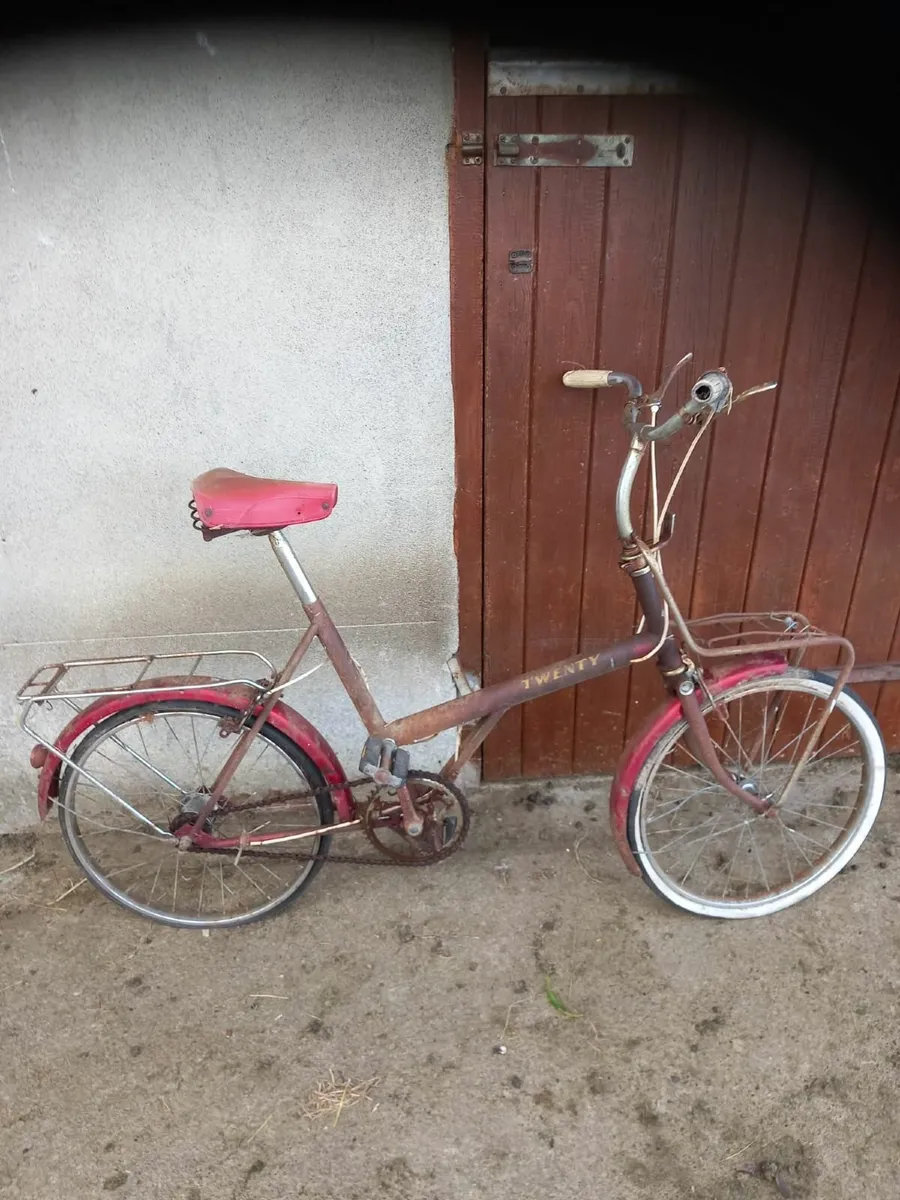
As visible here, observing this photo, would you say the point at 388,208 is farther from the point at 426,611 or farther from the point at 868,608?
the point at 868,608

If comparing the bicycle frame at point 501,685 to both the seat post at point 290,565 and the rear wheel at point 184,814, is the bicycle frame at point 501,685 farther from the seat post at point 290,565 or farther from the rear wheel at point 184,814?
the rear wheel at point 184,814

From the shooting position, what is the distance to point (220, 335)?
91.7 inches

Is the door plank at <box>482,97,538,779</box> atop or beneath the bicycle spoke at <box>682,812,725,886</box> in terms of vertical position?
atop

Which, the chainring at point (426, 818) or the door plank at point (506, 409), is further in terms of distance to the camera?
the chainring at point (426, 818)

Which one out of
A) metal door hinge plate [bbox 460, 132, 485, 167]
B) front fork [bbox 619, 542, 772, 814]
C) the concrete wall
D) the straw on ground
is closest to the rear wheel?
the concrete wall

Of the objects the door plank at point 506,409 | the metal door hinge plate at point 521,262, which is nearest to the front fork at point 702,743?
the door plank at point 506,409

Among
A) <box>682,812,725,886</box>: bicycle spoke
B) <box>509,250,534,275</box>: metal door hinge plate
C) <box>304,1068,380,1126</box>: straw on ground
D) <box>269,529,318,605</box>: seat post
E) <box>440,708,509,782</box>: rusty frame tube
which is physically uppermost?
<box>509,250,534,275</box>: metal door hinge plate

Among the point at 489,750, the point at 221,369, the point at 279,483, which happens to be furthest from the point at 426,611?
the point at 221,369

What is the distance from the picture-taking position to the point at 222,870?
275cm

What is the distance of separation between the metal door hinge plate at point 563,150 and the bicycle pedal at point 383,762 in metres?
1.71

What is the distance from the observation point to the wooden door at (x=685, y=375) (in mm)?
2234

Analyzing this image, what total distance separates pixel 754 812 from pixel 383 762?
1328 mm

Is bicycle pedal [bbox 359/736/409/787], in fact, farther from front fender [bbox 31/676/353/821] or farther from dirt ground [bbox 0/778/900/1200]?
dirt ground [bbox 0/778/900/1200]

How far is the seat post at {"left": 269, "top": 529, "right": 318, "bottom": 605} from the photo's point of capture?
214 cm
